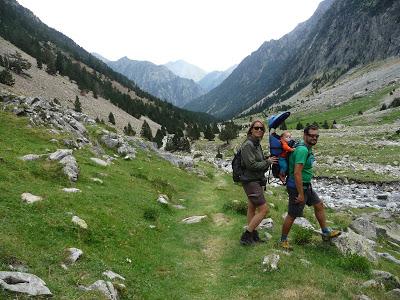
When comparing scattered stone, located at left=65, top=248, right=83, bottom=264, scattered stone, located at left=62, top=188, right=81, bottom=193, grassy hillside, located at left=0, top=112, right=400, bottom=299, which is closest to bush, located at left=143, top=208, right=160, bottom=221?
grassy hillside, located at left=0, top=112, right=400, bottom=299

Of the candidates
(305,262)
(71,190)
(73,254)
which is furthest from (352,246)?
(71,190)

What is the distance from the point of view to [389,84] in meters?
128

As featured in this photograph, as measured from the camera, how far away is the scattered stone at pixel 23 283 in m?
7.88

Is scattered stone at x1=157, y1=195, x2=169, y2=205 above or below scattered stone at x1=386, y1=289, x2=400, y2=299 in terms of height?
below

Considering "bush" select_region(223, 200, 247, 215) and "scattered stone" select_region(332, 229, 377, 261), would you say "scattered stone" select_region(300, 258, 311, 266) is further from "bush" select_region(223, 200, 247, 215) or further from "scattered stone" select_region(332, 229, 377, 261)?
"bush" select_region(223, 200, 247, 215)

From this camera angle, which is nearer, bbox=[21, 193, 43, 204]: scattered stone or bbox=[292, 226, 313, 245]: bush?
bbox=[21, 193, 43, 204]: scattered stone

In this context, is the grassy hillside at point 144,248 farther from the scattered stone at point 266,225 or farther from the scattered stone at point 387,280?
the scattered stone at point 387,280

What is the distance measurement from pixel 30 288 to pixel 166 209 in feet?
34.9

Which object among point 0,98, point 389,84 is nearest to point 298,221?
point 0,98

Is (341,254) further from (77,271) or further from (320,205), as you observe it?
(77,271)

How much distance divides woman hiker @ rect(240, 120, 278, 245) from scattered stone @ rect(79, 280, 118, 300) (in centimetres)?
525

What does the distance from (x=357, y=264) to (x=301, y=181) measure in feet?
9.10

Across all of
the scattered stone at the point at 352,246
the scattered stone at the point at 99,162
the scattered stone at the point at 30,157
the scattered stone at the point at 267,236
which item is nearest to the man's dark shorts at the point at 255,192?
the scattered stone at the point at 267,236

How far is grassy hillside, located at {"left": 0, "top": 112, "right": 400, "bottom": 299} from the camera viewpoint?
33.4 ft
